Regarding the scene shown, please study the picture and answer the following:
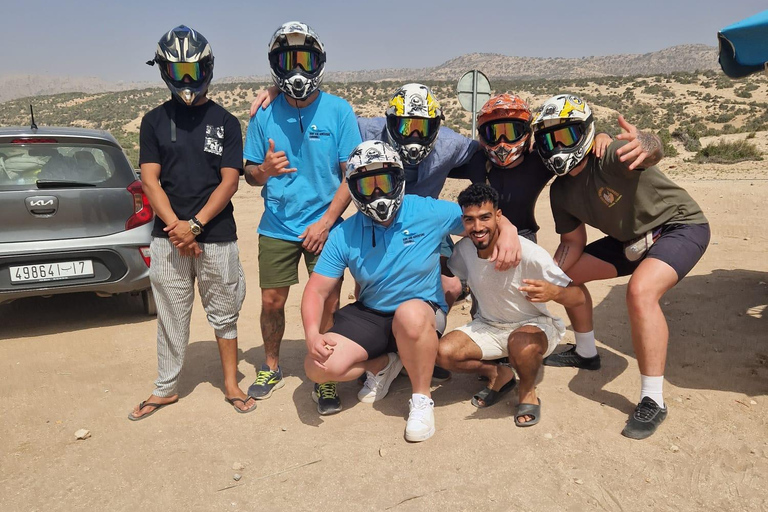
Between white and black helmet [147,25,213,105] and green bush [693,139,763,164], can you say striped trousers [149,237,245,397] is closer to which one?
white and black helmet [147,25,213,105]

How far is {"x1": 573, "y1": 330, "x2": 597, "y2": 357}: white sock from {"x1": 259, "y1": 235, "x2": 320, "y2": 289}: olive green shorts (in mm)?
1932

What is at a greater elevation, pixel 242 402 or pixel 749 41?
pixel 749 41

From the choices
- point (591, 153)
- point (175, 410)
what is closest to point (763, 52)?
point (591, 153)

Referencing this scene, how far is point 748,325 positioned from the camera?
Answer: 4.96 metres

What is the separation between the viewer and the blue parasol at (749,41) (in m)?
4.41

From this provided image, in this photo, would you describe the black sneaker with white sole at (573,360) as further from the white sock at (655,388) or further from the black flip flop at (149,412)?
the black flip flop at (149,412)

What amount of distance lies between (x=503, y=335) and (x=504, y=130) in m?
1.29

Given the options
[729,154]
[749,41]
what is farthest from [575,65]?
[749,41]

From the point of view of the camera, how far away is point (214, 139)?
364 centimetres

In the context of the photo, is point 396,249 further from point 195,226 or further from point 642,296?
point 642,296

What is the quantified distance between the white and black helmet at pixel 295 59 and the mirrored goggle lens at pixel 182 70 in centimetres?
51

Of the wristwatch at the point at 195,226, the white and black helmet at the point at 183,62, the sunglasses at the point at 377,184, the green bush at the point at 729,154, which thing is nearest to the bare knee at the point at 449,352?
the sunglasses at the point at 377,184

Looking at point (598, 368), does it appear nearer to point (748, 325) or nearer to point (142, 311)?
point (748, 325)

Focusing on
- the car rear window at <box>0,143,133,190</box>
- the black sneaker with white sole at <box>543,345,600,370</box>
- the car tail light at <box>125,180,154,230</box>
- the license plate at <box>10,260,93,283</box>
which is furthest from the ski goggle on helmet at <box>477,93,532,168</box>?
the license plate at <box>10,260,93,283</box>
